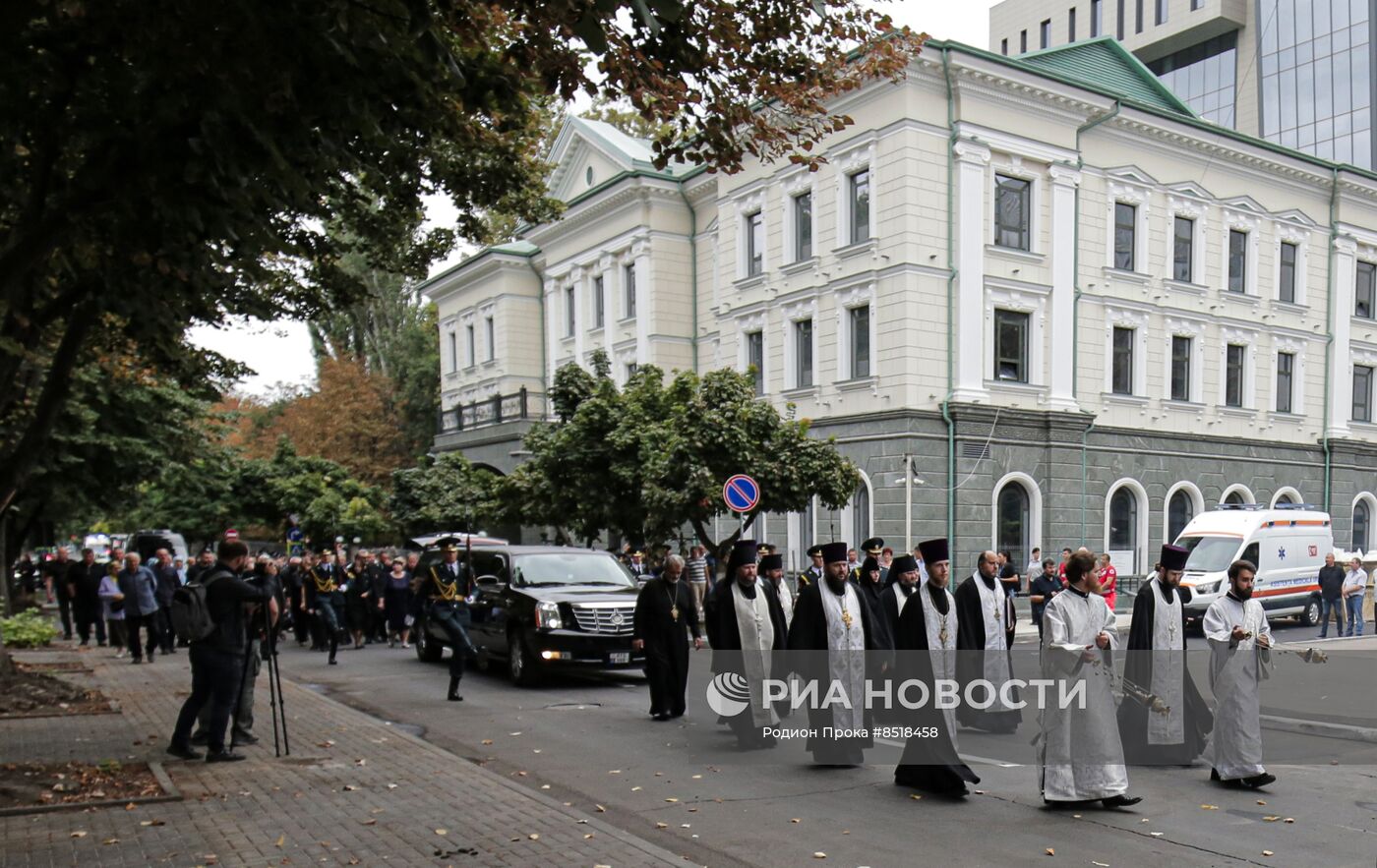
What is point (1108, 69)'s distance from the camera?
33.2 meters

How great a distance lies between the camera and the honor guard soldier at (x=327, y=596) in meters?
19.1

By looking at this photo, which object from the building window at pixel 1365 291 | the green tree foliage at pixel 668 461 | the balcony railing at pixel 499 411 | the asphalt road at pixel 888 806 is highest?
the building window at pixel 1365 291

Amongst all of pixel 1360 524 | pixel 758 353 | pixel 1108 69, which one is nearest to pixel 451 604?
pixel 758 353

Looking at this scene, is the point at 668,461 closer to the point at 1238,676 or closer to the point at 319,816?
the point at 1238,676

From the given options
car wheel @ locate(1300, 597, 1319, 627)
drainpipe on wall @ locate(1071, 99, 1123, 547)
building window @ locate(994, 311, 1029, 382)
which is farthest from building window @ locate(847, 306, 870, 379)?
car wheel @ locate(1300, 597, 1319, 627)

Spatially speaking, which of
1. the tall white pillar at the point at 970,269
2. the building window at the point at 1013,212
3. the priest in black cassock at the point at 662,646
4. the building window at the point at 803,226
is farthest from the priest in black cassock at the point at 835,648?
the building window at the point at 803,226

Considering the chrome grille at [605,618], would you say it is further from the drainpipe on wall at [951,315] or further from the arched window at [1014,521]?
the arched window at [1014,521]

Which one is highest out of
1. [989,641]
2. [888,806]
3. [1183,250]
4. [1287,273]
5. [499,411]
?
[1183,250]

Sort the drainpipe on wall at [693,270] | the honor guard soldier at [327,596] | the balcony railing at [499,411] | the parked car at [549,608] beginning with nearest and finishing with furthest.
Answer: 1. the parked car at [549,608]
2. the honor guard soldier at [327,596]
3. the drainpipe on wall at [693,270]
4. the balcony railing at [499,411]

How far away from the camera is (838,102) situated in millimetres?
28141

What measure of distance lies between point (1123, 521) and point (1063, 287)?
21.0 feet

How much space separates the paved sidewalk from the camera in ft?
22.0

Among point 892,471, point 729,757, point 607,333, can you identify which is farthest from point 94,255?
point 607,333

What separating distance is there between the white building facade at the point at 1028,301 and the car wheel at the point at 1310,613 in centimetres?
490
